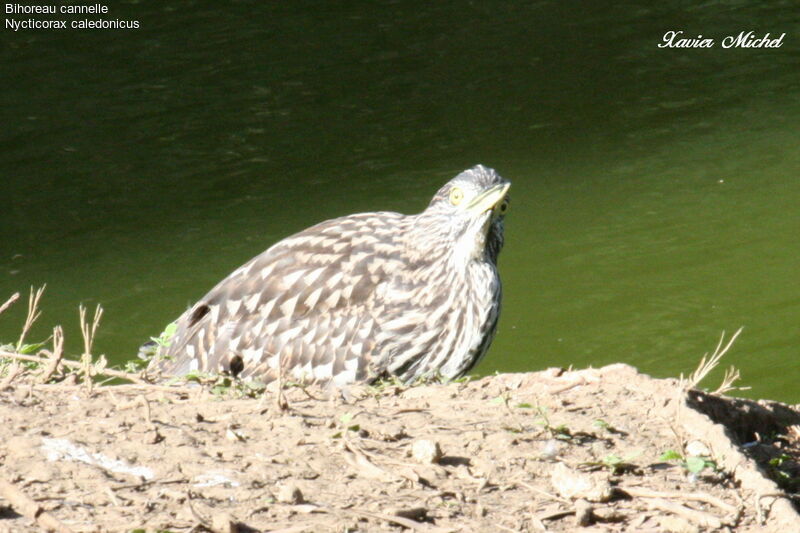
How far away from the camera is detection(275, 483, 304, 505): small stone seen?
10.9ft

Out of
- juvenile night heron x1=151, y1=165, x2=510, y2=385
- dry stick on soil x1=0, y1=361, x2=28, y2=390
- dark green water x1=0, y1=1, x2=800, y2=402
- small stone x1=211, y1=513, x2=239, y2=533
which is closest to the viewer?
small stone x1=211, y1=513, x2=239, y2=533

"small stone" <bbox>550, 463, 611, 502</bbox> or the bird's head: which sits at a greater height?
the bird's head

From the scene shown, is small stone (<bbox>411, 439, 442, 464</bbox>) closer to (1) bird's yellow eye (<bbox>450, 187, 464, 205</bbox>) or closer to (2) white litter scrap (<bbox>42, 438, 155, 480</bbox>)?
(2) white litter scrap (<bbox>42, 438, 155, 480</bbox>)

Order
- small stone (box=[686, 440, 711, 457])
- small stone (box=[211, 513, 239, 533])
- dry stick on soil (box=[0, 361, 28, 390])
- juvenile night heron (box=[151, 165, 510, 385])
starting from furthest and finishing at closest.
Answer: juvenile night heron (box=[151, 165, 510, 385]), dry stick on soil (box=[0, 361, 28, 390]), small stone (box=[686, 440, 711, 457]), small stone (box=[211, 513, 239, 533])

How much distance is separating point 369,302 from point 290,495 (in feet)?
8.36

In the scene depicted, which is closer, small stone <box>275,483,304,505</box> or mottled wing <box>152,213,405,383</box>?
small stone <box>275,483,304,505</box>

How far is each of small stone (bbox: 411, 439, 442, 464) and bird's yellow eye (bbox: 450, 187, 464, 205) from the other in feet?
7.96

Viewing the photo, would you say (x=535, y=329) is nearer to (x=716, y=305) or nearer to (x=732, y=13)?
(x=716, y=305)

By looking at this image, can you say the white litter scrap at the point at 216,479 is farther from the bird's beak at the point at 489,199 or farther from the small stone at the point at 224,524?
the bird's beak at the point at 489,199

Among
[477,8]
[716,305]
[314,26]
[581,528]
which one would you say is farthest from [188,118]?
[581,528]

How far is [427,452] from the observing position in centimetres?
362

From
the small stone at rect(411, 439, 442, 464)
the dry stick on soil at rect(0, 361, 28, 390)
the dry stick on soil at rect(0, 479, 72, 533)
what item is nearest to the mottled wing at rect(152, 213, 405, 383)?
the dry stick on soil at rect(0, 361, 28, 390)

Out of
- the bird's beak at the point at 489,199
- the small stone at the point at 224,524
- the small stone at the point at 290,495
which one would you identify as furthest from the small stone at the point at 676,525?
the bird's beak at the point at 489,199

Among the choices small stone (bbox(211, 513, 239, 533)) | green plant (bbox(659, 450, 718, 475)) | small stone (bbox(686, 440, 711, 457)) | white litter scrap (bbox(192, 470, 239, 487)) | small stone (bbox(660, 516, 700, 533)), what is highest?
white litter scrap (bbox(192, 470, 239, 487))
